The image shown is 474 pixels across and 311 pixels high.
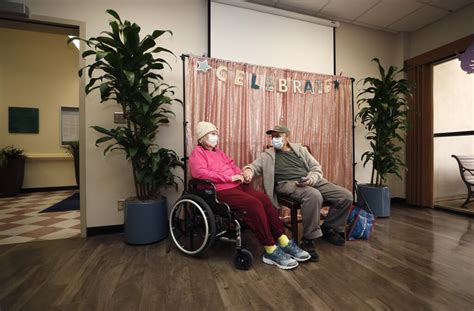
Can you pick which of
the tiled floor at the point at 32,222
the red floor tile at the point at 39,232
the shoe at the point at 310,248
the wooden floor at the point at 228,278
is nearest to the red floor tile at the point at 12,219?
the tiled floor at the point at 32,222

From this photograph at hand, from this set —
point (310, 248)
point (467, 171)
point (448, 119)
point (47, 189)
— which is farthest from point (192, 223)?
point (47, 189)

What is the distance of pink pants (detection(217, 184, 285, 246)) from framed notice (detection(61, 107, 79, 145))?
4.39 meters

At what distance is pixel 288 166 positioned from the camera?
7.20 ft

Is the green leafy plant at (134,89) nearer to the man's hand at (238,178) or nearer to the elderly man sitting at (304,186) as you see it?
the man's hand at (238,178)

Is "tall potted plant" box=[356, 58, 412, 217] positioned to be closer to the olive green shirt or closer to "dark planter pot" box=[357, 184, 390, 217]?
"dark planter pot" box=[357, 184, 390, 217]

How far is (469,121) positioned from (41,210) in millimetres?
6232

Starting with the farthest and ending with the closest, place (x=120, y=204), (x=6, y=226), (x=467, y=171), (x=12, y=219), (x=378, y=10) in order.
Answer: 1. (x=467, y=171)
2. (x=378, y=10)
3. (x=12, y=219)
4. (x=6, y=226)
5. (x=120, y=204)

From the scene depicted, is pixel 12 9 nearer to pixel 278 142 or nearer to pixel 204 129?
pixel 204 129

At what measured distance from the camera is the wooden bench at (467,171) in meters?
3.09

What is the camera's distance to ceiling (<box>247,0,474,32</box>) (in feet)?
8.90

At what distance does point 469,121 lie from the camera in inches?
128

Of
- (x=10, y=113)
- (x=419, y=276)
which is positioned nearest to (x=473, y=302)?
(x=419, y=276)

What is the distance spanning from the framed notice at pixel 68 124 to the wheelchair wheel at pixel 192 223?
392 cm

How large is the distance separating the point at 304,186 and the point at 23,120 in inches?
208
